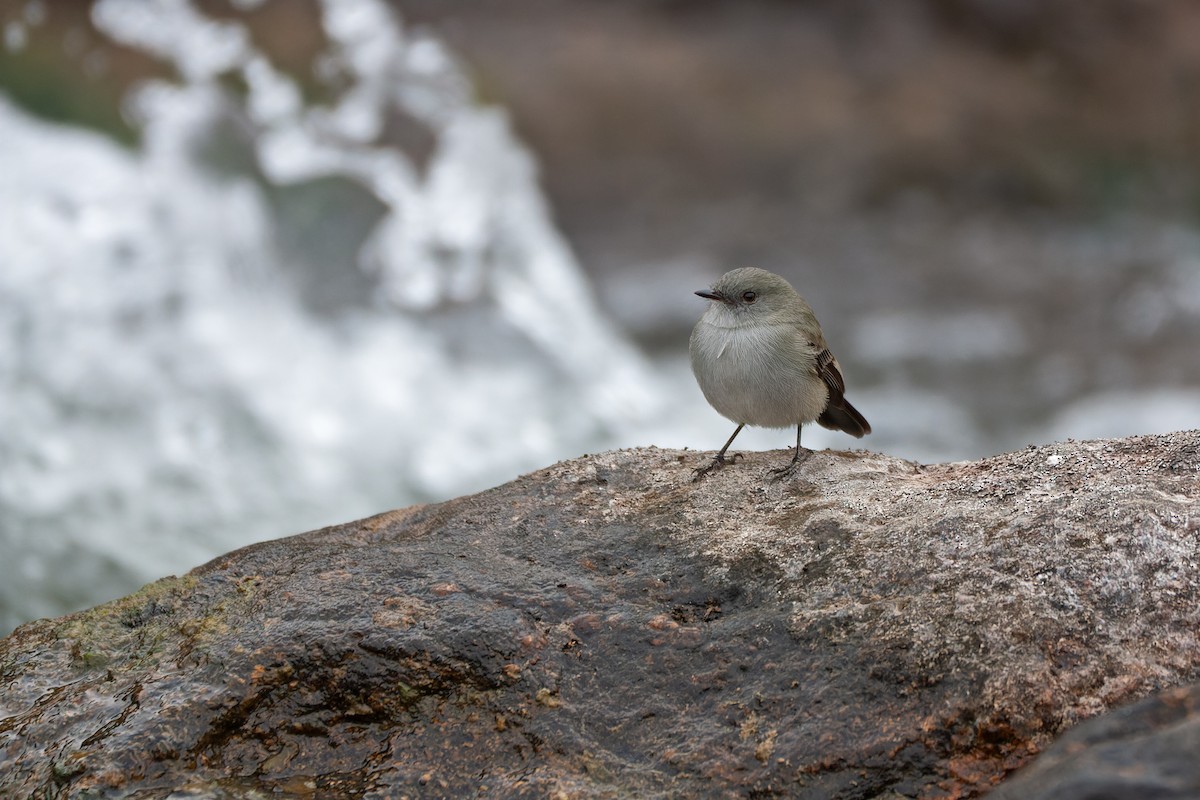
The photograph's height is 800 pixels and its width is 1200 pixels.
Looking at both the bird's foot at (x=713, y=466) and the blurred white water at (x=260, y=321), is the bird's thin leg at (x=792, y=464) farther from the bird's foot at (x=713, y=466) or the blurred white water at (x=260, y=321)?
the blurred white water at (x=260, y=321)

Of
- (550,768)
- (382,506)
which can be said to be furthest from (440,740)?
(382,506)

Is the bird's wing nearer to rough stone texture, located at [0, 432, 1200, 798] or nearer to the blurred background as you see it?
rough stone texture, located at [0, 432, 1200, 798]

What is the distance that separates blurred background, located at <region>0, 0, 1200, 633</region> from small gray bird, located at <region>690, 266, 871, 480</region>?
6.20 metres

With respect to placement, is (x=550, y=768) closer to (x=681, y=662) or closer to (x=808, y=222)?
(x=681, y=662)

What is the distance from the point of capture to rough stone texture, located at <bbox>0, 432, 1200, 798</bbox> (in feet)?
11.2

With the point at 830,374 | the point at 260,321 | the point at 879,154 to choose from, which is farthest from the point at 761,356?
the point at 879,154

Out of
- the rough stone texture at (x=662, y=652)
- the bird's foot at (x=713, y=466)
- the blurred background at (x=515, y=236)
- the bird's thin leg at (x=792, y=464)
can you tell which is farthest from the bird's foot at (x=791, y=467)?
the blurred background at (x=515, y=236)

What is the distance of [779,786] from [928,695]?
1.75 ft

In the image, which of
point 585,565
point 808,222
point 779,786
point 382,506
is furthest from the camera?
point 808,222

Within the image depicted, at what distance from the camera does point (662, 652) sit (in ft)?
12.6

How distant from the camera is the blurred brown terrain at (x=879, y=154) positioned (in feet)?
48.0

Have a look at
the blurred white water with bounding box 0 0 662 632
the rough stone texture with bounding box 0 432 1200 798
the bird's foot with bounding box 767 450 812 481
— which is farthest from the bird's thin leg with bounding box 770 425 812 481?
the blurred white water with bounding box 0 0 662 632

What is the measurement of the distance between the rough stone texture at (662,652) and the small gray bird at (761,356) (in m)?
0.92

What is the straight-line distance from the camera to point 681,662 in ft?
12.4
